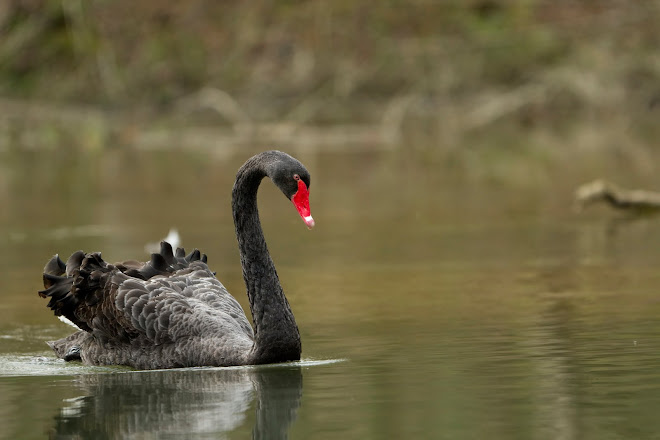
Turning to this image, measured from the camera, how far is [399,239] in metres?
10.7

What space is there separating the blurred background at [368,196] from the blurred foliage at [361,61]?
0.18ft

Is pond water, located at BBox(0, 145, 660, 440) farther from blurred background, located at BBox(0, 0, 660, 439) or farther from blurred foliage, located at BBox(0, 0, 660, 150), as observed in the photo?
blurred foliage, located at BBox(0, 0, 660, 150)

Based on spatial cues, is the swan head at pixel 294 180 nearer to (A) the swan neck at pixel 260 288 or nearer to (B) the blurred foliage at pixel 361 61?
(A) the swan neck at pixel 260 288

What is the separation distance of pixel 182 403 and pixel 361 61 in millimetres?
19640

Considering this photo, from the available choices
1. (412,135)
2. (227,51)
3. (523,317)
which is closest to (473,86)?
(412,135)

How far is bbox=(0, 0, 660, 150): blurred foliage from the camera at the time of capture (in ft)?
75.9

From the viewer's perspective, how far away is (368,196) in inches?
552

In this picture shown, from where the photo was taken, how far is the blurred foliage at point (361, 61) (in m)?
23.1

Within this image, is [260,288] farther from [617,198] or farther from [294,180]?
[617,198]

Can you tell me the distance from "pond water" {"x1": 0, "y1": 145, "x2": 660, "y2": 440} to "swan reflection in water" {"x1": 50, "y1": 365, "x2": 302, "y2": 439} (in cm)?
1

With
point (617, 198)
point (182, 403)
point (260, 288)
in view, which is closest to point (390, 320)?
point (260, 288)

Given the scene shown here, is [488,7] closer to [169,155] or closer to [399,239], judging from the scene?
[169,155]

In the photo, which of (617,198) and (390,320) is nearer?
(390,320)

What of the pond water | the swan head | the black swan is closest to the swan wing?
the black swan
